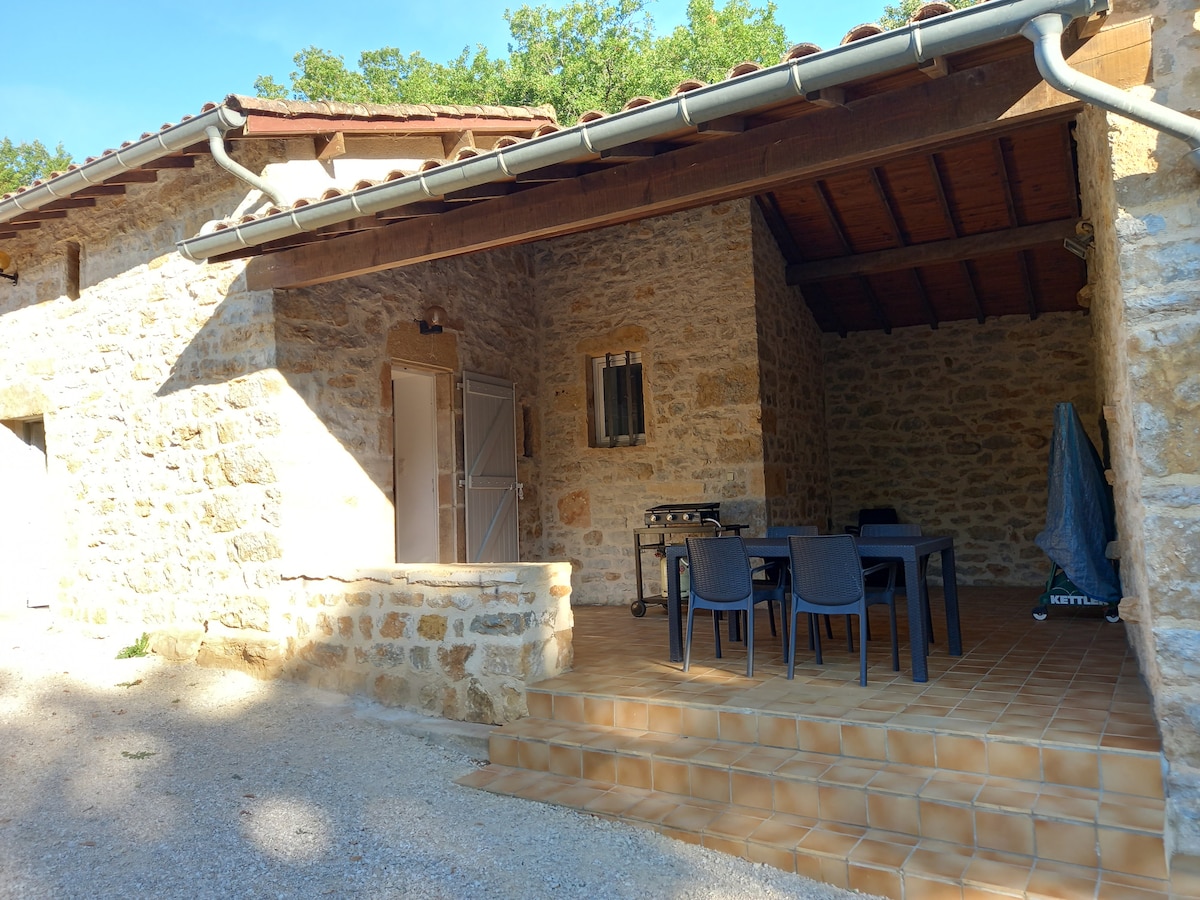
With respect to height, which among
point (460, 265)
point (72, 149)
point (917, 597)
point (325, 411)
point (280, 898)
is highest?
point (72, 149)

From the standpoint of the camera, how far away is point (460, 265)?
22.0 ft

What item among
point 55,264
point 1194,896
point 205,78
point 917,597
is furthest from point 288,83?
point 1194,896

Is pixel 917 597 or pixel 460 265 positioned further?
pixel 460 265

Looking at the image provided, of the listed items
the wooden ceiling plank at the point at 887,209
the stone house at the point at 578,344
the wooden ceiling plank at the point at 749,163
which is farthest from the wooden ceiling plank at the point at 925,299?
the wooden ceiling plank at the point at 749,163

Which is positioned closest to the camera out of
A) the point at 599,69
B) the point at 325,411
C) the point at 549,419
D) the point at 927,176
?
the point at 325,411

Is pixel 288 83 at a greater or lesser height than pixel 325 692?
greater

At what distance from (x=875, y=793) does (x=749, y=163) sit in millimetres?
2570

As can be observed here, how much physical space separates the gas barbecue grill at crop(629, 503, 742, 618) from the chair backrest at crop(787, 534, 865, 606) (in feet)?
7.71

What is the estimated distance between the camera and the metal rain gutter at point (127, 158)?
15.7 ft

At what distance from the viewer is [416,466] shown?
7324 millimetres

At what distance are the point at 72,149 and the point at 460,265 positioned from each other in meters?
19.4

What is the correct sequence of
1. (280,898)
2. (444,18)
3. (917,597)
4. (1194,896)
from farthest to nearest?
(444,18) → (917,597) → (280,898) → (1194,896)

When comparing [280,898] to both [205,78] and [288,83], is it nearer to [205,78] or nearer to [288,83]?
[288,83]

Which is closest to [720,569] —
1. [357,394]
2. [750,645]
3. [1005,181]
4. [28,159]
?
[750,645]
